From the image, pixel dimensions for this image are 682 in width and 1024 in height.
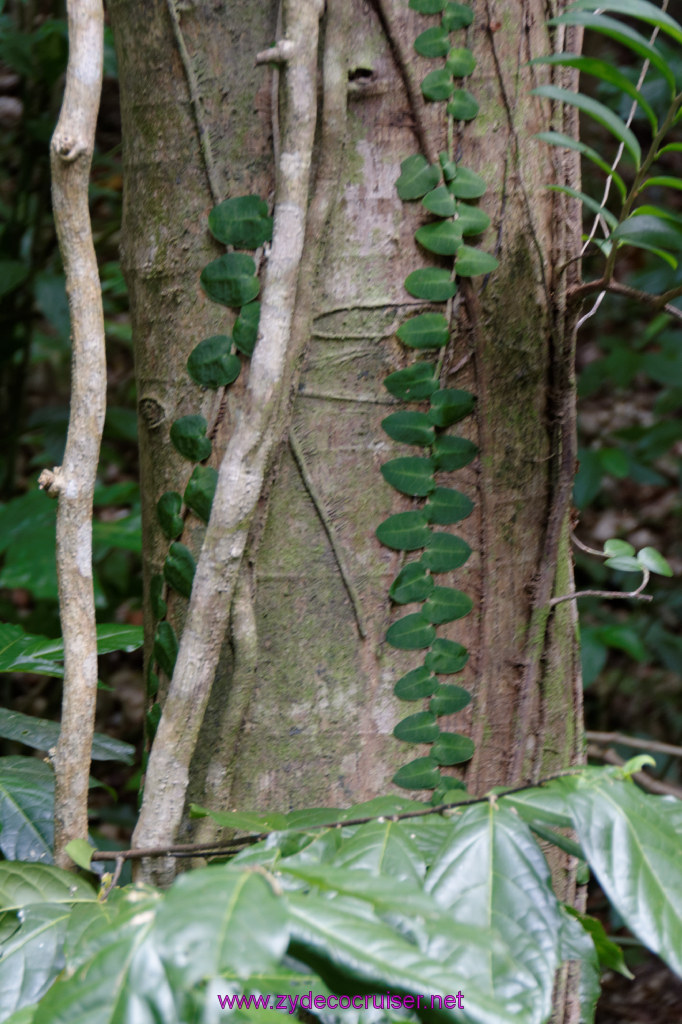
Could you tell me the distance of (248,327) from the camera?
80 cm

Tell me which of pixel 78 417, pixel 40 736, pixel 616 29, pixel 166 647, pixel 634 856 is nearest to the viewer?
pixel 634 856

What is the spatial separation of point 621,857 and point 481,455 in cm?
44

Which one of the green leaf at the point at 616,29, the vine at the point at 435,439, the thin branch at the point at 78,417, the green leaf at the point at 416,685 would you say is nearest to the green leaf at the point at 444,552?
the vine at the point at 435,439

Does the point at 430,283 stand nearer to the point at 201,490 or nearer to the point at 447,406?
the point at 447,406

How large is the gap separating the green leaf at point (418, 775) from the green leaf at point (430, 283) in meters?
0.48

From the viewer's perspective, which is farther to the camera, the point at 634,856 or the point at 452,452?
the point at 452,452

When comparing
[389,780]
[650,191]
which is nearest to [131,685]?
[389,780]

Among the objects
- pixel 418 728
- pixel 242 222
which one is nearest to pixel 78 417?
pixel 242 222

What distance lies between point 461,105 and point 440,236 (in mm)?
129

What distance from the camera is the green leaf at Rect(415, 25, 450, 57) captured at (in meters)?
0.80

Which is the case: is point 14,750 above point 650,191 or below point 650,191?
below

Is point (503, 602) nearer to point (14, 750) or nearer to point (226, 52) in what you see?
point (226, 52)

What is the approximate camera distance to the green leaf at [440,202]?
0.81 metres

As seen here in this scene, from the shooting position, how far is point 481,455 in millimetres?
867
